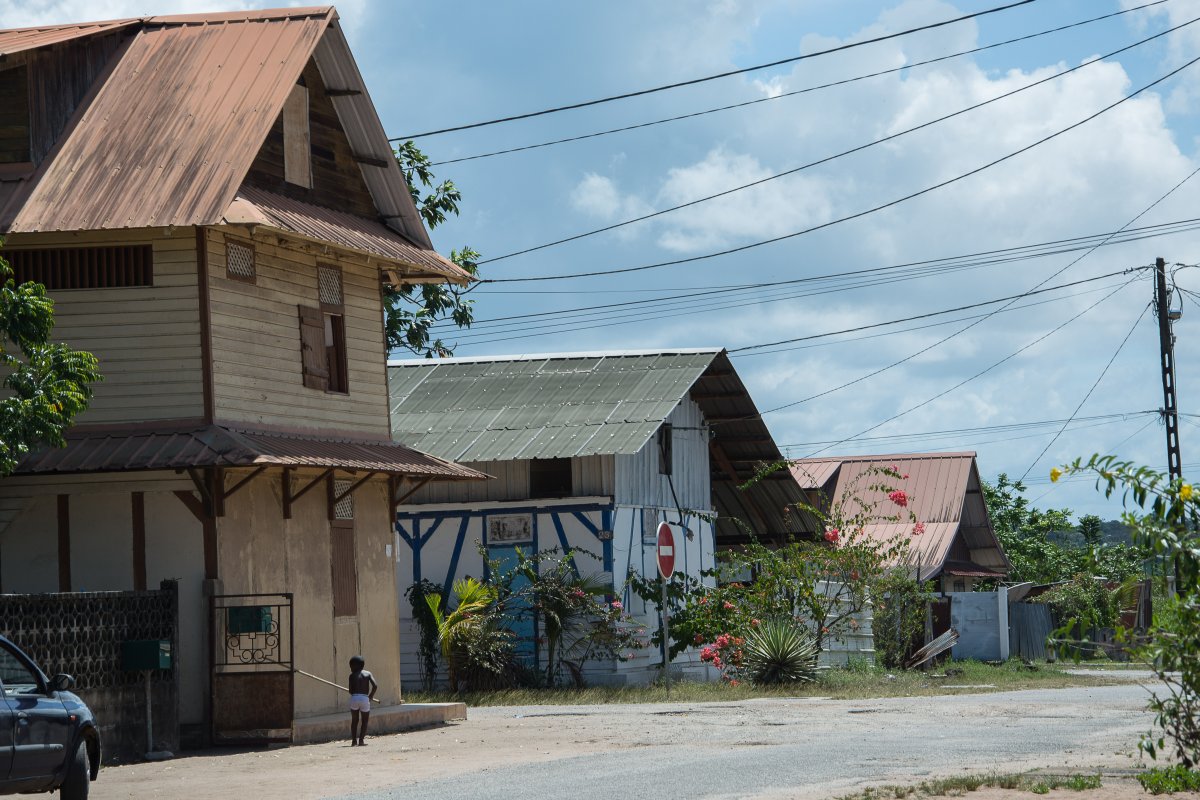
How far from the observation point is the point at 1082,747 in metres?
16.1

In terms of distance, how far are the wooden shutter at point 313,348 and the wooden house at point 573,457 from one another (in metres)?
8.21

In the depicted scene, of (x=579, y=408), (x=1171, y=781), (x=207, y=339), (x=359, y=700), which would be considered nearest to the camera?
(x=1171, y=781)

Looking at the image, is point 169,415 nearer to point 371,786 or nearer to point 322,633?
point 322,633

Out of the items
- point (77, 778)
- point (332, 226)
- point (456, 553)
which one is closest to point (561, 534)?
point (456, 553)

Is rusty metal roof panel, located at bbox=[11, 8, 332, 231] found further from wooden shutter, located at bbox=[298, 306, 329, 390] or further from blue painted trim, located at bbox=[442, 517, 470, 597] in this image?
blue painted trim, located at bbox=[442, 517, 470, 597]

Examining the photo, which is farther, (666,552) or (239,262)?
(666,552)

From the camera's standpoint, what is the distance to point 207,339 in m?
19.4

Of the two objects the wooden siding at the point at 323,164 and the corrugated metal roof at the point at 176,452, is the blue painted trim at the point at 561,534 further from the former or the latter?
the corrugated metal roof at the point at 176,452

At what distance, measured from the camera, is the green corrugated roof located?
29969 millimetres

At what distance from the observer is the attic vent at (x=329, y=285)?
21.9 meters

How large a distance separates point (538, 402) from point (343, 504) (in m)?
10.1

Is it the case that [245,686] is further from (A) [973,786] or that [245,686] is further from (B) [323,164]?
(A) [973,786]

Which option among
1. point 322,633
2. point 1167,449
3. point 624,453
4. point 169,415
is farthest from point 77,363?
point 1167,449

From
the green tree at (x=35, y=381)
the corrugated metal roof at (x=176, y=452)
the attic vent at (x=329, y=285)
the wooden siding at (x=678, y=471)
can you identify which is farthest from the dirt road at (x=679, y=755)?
the wooden siding at (x=678, y=471)
